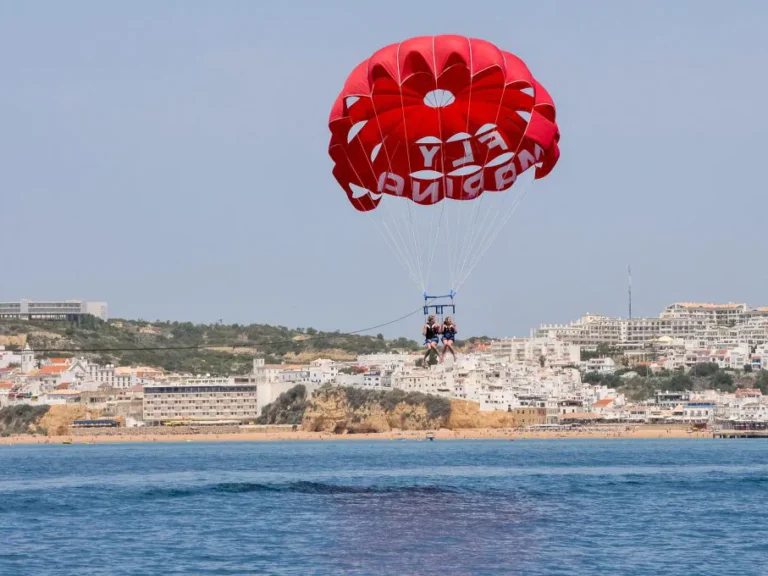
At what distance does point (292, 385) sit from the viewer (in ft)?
506

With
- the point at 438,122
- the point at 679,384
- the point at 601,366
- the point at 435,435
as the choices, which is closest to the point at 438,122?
the point at 438,122

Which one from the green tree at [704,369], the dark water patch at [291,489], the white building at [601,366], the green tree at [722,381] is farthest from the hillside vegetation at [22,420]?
the dark water patch at [291,489]

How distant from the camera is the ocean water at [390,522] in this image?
3098 centimetres

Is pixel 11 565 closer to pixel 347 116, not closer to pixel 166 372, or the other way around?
pixel 347 116

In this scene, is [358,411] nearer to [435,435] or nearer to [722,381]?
[435,435]

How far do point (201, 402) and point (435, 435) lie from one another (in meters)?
26.6

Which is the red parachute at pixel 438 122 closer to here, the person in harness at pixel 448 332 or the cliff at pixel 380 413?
the person in harness at pixel 448 332

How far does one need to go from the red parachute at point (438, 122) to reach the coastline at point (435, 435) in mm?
98977

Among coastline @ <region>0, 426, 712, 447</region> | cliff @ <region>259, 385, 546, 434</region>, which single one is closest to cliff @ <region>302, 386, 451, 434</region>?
cliff @ <region>259, 385, 546, 434</region>

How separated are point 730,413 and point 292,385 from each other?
144ft

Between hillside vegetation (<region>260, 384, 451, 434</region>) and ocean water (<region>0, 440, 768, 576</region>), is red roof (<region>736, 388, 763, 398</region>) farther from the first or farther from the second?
ocean water (<region>0, 440, 768, 576</region>)

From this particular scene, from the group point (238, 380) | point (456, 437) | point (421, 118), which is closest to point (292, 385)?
point (238, 380)

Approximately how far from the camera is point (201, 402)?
503 feet

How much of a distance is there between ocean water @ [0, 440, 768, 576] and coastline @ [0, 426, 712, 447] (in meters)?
74.7
